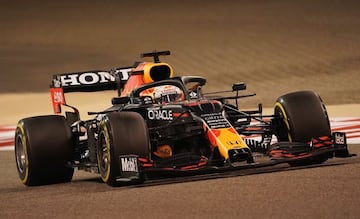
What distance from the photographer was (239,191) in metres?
9.16

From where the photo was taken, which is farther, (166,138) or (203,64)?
(203,64)

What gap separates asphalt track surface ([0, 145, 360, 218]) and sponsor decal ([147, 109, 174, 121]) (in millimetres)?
550

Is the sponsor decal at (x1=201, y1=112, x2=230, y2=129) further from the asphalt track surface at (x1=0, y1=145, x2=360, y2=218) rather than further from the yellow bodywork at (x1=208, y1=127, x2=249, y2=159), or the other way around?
the asphalt track surface at (x1=0, y1=145, x2=360, y2=218)

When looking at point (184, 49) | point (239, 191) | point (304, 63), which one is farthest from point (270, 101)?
point (239, 191)

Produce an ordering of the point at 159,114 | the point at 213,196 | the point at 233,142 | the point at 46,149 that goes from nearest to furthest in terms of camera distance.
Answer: the point at 213,196
the point at 233,142
the point at 159,114
the point at 46,149

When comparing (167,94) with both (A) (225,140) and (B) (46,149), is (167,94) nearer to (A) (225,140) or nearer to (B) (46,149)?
(B) (46,149)

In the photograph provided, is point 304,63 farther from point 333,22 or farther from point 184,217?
point 184,217

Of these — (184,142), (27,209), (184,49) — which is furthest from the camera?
(184,49)

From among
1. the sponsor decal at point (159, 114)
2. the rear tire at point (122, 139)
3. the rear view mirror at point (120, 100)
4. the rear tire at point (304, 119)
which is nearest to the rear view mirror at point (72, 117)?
the rear view mirror at point (120, 100)

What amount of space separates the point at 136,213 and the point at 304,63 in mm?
17103

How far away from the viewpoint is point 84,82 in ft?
40.1

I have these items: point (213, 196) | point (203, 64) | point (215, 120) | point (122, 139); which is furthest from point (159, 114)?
point (203, 64)

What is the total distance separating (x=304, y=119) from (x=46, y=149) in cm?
228

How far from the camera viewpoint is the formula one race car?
390 inches
